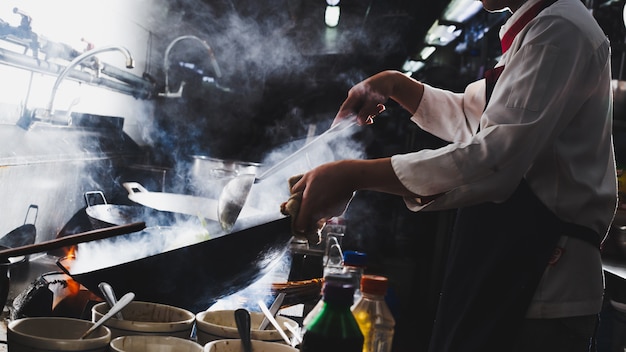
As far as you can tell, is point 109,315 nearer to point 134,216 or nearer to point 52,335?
point 52,335

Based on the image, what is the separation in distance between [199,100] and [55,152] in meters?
3.36

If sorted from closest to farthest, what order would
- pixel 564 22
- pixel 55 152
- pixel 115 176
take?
pixel 564 22 → pixel 55 152 → pixel 115 176

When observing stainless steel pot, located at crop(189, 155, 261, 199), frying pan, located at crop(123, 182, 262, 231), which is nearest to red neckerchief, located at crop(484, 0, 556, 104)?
frying pan, located at crop(123, 182, 262, 231)

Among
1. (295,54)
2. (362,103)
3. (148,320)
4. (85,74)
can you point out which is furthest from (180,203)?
(295,54)

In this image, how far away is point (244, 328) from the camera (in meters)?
1.20

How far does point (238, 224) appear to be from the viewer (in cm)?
210

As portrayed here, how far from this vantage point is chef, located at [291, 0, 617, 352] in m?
1.37

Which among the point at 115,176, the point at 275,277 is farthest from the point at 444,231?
the point at 275,277

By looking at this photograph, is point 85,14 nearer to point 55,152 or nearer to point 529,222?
point 55,152

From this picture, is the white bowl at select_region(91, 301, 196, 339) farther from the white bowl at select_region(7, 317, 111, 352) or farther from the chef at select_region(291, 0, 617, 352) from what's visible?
the chef at select_region(291, 0, 617, 352)

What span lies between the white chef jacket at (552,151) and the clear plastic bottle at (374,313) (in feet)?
1.11

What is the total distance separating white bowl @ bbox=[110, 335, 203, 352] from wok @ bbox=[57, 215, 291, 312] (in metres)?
0.29

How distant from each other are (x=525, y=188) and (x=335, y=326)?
0.84 meters

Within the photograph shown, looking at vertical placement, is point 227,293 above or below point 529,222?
below
